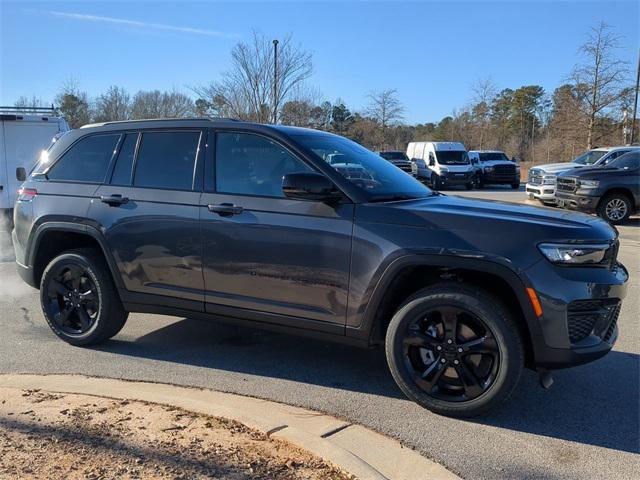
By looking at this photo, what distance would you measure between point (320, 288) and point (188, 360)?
154 centimetres

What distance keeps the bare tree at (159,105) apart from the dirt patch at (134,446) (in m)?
37.3

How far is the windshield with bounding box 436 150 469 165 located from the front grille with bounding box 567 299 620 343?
25.1 meters

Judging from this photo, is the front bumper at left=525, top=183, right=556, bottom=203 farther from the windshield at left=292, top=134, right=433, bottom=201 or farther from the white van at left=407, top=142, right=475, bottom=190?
the windshield at left=292, top=134, right=433, bottom=201

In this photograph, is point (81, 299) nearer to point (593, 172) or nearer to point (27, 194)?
point (27, 194)

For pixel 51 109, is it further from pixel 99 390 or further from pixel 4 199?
pixel 99 390

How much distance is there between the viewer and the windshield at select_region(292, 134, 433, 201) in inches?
162

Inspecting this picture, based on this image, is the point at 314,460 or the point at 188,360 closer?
the point at 314,460

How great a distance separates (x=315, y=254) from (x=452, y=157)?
84.4ft

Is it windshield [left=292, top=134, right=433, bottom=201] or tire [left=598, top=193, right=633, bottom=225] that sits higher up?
windshield [left=292, top=134, right=433, bottom=201]

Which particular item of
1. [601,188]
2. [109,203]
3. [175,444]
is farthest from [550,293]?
[601,188]

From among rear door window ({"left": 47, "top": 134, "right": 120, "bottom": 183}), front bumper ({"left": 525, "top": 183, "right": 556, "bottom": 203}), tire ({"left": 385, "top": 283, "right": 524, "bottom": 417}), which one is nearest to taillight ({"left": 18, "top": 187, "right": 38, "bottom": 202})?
rear door window ({"left": 47, "top": 134, "right": 120, "bottom": 183})

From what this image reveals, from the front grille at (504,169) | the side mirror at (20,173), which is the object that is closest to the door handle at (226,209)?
the side mirror at (20,173)

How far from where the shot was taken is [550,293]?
3336 millimetres

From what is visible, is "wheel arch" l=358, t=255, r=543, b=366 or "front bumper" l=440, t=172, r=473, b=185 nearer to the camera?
"wheel arch" l=358, t=255, r=543, b=366
